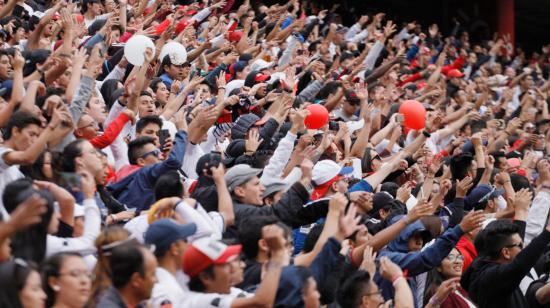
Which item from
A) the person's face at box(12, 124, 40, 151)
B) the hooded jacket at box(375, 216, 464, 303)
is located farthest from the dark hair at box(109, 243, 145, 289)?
the hooded jacket at box(375, 216, 464, 303)

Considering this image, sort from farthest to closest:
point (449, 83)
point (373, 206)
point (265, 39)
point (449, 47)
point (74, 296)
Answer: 1. point (449, 47)
2. point (449, 83)
3. point (265, 39)
4. point (373, 206)
5. point (74, 296)

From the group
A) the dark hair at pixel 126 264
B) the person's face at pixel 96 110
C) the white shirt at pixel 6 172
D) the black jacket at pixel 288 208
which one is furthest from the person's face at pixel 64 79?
the dark hair at pixel 126 264

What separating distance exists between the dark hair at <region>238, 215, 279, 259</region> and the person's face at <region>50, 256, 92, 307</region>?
980mm

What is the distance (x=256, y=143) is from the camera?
23.1 feet

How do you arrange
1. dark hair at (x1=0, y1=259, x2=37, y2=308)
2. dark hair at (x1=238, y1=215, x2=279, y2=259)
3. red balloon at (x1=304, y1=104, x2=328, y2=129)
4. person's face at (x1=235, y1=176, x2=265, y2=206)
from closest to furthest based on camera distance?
dark hair at (x1=0, y1=259, x2=37, y2=308)
dark hair at (x1=238, y1=215, x2=279, y2=259)
person's face at (x1=235, y1=176, x2=265, y2=206)
red balloon at (x1=304, y1=104, x2=328, y2=129)

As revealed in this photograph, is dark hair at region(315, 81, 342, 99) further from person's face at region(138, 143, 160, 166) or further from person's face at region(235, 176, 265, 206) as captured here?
person's face at region(235, 176, 265, 206)

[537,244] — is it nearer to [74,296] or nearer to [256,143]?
[256,143]

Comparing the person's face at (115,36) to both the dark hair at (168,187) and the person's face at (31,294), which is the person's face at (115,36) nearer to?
the dark hair at (168,187)

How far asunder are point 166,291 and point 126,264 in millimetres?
300

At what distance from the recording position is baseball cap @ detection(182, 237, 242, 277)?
14.1 ft

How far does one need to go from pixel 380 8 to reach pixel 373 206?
1720 cm

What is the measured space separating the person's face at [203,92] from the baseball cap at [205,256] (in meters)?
4.20

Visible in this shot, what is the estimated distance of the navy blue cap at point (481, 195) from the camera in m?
7.96

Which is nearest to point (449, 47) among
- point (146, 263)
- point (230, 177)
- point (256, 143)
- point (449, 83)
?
point (449, 83)
